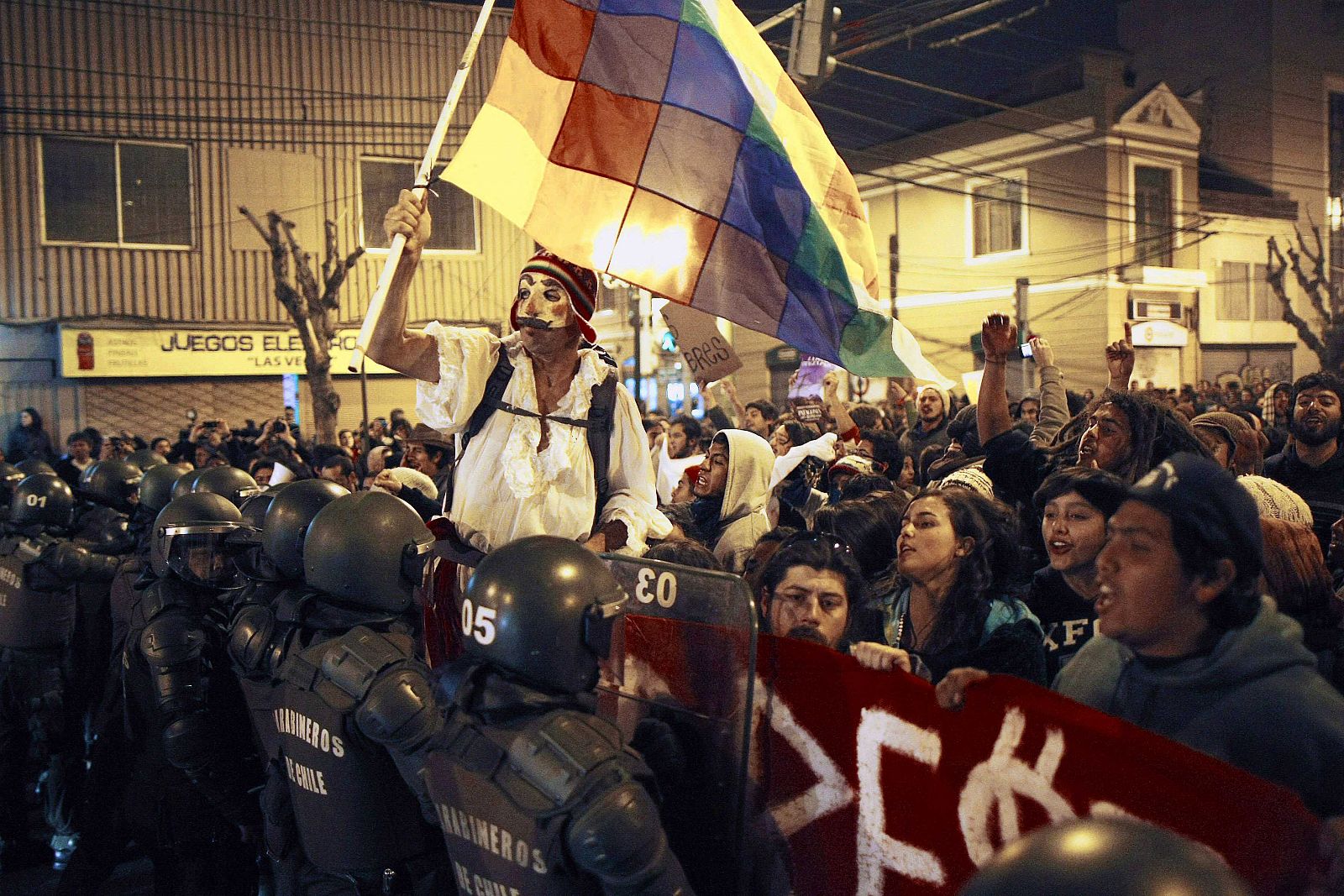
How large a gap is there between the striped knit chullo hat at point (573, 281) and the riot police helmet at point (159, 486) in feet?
10.0

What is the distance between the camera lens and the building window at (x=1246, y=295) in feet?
114

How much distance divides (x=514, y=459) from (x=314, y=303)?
1790cm

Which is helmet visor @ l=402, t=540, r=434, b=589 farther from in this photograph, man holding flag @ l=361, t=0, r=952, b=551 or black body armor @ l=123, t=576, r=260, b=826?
black body armor @ l=123, t=576, r=260, b=826

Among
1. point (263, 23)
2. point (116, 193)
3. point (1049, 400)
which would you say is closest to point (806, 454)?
point (1049, 400)

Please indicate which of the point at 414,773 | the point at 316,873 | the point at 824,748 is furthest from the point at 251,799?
the point at 824,748

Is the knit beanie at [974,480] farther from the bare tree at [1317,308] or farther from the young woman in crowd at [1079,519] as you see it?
the bare tree at [1317,308]

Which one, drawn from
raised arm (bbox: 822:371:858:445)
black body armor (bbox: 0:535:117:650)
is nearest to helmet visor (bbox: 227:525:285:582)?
black body armor (bbox: 0:535:117:650)

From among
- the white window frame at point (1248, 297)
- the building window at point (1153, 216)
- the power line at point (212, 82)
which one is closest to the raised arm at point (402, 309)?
the power line at point (212, 82)

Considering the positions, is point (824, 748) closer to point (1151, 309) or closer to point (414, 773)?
point (414, 773)

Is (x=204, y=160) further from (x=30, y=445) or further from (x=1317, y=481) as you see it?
(x=1317, y=481)

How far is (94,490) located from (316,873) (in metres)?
4.58

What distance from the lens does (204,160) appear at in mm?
22344

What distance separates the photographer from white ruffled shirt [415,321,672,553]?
3775mm

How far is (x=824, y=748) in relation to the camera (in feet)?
8.83
